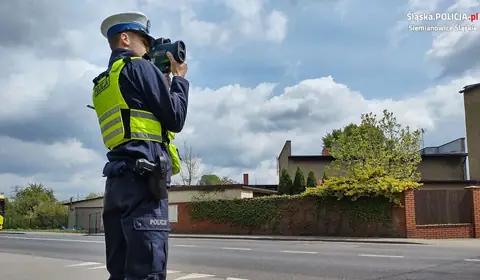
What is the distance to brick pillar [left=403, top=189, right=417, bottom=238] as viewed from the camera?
22.7m

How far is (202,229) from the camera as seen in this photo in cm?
3312

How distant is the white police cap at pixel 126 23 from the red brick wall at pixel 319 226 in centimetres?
2211

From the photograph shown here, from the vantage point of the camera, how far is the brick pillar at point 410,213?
894 inches

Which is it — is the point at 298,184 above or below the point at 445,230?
above

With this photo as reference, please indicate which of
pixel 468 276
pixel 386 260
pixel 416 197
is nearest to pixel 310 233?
pixel 416 197

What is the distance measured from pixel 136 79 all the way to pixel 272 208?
2632 cm

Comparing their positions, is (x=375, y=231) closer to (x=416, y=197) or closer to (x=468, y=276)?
(x=416, y=197)

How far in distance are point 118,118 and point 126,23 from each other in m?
0.57

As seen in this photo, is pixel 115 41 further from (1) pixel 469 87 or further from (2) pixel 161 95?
(1) pixel 469 87

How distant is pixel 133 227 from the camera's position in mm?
2432

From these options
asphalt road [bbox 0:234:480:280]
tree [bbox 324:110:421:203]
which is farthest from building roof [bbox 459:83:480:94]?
asphalt road [bbox 0:234:480:280]

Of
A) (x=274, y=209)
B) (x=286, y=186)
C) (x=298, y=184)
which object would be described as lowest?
(x=274, y=209)

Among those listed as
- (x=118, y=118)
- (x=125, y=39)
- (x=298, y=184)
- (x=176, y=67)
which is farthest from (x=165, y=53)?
(x=298, y=184)

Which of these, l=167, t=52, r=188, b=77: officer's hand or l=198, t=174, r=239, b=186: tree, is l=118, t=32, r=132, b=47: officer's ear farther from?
l=198, t=174, r=239, b=186: tree
